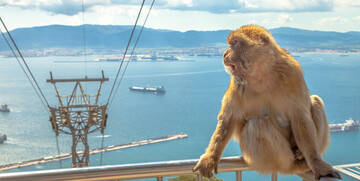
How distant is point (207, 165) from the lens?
162 centimetres

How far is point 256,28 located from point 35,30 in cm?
7363

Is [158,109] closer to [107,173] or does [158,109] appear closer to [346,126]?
[346,126]

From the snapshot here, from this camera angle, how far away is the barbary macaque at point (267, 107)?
1606mm

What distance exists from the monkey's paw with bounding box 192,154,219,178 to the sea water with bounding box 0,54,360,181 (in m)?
32.9

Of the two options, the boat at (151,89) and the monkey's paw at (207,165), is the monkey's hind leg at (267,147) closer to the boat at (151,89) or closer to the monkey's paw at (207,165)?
the monkey's paw at (207,165)

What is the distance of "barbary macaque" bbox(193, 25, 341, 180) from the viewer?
1.61 m

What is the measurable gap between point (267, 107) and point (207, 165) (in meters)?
0.40

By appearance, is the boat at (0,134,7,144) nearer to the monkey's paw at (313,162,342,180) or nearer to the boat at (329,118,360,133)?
the boat at (329,118,360,133)

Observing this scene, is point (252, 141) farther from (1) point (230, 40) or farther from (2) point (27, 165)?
(2) point (27, 165)

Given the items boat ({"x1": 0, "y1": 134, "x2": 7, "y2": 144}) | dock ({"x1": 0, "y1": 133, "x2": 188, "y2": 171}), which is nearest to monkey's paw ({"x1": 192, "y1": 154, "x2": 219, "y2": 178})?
dock ({"x1": 0, "y1": 133, "x2": 188, "y2": 171})

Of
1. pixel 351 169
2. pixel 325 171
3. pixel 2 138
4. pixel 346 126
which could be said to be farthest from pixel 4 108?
pixel 325 171

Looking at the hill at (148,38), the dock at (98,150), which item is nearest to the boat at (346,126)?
the hill at (148,38)

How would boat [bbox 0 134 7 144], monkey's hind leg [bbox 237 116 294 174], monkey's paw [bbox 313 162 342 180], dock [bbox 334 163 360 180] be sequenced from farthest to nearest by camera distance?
boat [bbox 0 134 7 144]
dock [bbox 334 163 360 180]
monkey's hind leg [bbox 237 116 294 174]
monkey's paw [bbox 313 162 342 180]

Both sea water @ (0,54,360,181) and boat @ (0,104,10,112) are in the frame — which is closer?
sea water @ (0,54,360,181)
